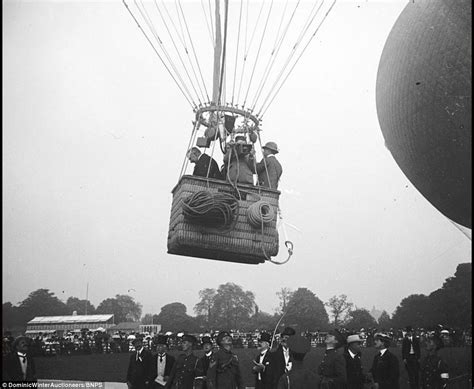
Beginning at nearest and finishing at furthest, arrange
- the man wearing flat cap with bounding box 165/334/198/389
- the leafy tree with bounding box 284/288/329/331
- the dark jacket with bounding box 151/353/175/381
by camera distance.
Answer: the man wearing flat cap with bounding box 165/334/198/389 → the dark jacket with bounding box 151/353/175/381 → the leafy tree with bounding box 284/288/329/331

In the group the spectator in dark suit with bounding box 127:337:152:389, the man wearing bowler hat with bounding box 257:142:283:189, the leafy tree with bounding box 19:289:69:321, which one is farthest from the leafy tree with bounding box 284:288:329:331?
the man wearing bowler hat with bounding box 257:142:283:189

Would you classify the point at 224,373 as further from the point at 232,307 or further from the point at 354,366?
the point at 232,307

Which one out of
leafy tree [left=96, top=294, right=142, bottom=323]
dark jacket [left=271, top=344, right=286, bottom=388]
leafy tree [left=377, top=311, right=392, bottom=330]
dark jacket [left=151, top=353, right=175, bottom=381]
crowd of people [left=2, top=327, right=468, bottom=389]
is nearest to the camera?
crowd of people [left=2, top=327, right=468, bottom=389]

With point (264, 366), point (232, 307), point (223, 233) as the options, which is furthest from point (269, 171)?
point (232, 307)

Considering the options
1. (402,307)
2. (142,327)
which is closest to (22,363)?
(402,307)

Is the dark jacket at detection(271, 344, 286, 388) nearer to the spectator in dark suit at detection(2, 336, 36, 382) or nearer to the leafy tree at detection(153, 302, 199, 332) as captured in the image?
the spectator in dark suit at detection(2, 336, 36, 382)

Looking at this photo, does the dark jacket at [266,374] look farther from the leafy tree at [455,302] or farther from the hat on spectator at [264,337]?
the leafy tree at [455,302]

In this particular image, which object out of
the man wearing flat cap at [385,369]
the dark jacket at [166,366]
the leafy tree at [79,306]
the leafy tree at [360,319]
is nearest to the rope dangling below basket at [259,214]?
the dark jacket at [166,366]
